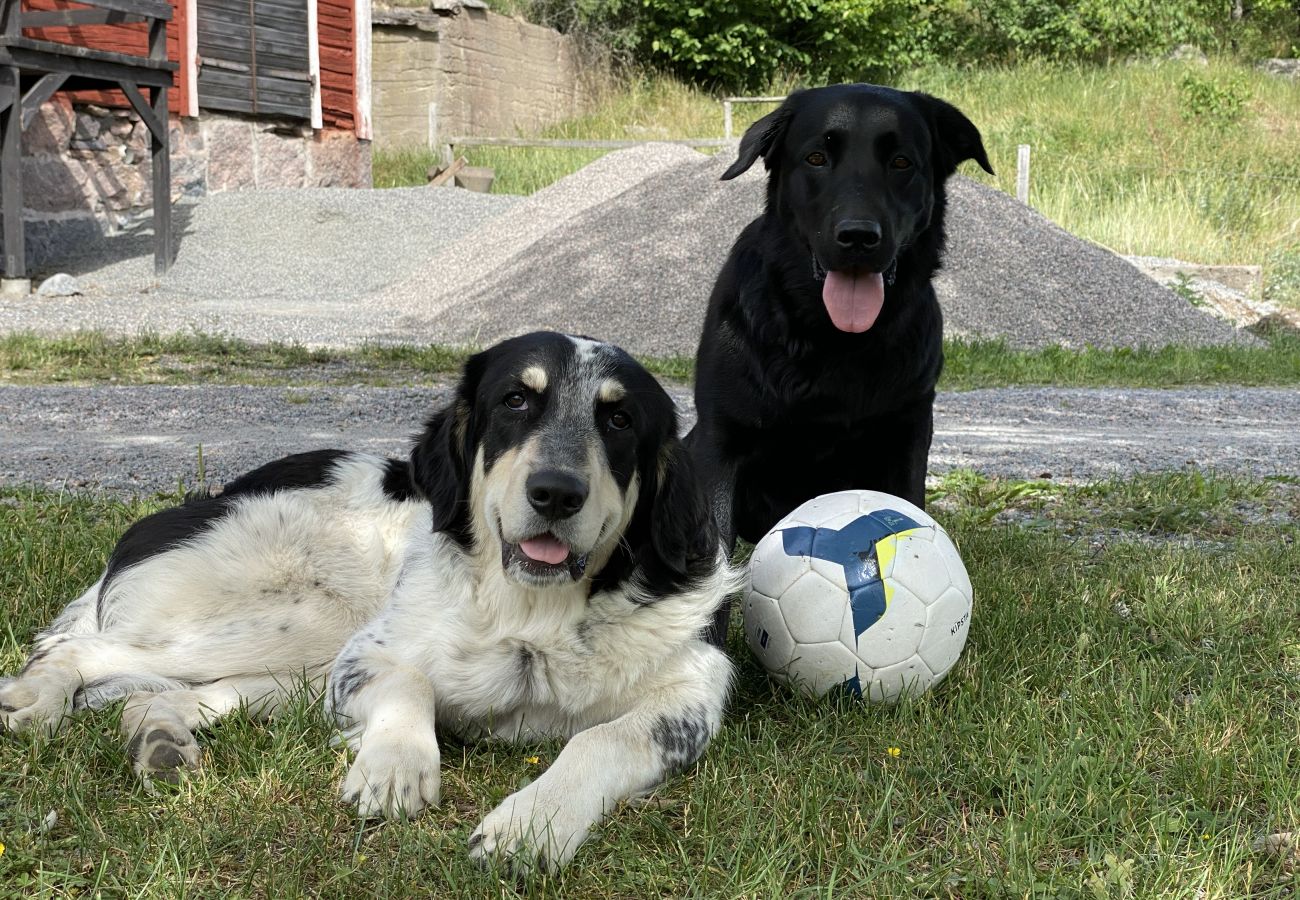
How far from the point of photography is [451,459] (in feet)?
11.5

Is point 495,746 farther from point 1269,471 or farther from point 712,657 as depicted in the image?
point 1269,471

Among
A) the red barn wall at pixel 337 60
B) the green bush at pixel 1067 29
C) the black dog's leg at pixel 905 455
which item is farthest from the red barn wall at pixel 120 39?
the green bush at pixel 1067 29

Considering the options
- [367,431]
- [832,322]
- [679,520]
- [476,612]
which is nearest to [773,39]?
[367,431]

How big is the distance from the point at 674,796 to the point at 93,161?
18233 millimetres

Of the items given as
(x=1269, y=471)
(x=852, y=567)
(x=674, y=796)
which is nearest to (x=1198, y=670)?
(x=852, y=567)

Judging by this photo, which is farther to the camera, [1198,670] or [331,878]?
[1198,670]

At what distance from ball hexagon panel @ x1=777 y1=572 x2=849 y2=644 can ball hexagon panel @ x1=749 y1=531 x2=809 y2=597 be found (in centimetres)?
3

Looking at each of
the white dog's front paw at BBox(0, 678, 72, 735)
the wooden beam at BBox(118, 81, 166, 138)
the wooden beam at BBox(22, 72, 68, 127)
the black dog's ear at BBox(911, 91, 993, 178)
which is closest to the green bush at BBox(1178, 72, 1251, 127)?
the wooden beam at BBox(118, 81, 166, 138)

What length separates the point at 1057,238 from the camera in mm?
15117

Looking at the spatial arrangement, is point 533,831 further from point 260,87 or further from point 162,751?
point 260,87

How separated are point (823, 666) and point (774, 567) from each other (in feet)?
1.19

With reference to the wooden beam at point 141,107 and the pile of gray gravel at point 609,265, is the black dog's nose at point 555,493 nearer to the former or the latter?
the pile of gray gravel at point 609,265

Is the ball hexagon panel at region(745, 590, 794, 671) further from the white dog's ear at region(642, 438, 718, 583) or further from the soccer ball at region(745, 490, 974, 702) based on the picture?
the white dog's ear at region(642, 438, 718, 583)

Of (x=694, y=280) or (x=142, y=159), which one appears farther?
(x=142, y=159)
